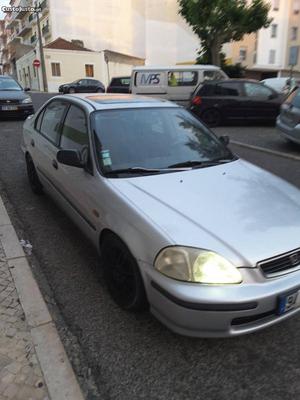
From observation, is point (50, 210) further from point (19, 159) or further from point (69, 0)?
point (69, 0)

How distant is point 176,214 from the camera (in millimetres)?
2535

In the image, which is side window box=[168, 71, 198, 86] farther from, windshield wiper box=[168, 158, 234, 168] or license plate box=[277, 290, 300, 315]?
license plate box=[277, 290, 300, 315]

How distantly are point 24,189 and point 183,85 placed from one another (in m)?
11.1

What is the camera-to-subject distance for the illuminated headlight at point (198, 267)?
2.20m

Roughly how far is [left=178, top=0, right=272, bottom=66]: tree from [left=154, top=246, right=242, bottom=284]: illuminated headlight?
2041 cm

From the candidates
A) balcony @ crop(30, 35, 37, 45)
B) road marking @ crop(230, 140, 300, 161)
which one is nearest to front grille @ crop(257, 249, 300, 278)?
road marking @ crop(230, 140, 300, 161)

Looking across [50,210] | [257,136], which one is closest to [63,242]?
[50,210]

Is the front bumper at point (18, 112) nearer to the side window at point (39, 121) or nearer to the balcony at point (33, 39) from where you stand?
the side window at point (39, 121)

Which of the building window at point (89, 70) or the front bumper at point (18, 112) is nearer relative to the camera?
the front bumper at point (18, 112)

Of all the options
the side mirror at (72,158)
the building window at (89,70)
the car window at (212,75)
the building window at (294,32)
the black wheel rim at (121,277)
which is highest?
the building window at (294,32)

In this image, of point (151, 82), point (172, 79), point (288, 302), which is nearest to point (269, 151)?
point (288, 302)

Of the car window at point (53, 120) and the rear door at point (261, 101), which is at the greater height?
the car window at point (53, 120)

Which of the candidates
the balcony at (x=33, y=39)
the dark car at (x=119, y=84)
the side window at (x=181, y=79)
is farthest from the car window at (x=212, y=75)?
the balcony at (x=33, y=39)

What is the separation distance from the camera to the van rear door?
15445 millimetres
